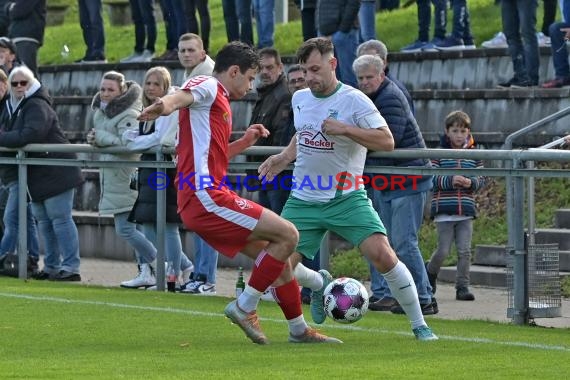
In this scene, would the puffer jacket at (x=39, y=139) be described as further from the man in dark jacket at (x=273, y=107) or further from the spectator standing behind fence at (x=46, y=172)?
the man in dark jacket at (x=273, y=107)

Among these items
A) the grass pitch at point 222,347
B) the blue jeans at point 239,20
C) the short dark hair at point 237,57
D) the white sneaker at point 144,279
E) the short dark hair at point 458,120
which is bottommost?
the grass pitch at point 222,347

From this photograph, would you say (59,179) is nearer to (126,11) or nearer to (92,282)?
(92,282)

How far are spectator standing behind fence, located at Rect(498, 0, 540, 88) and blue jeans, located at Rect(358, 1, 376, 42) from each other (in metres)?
1.90

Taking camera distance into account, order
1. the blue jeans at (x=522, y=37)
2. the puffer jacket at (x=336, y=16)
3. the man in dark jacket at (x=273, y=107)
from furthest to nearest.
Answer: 1. the puffer jacket at (x=336, y=16)
2. the blue jeans at (x=522, y=37)
3. the man in dark jacket at (x=273, y=107)

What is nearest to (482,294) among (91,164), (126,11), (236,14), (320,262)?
(320,262)

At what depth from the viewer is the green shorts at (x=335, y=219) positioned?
10.6 metres

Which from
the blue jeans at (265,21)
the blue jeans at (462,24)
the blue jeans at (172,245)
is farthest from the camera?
the blue jeans at (265,21)

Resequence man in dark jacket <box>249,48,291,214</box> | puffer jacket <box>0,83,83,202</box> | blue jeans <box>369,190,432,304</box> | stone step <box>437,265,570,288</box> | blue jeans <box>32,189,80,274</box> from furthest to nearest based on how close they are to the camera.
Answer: blue jeans <box>32,189,80,274</box>
puffer jacket <box>0,83,83,202</box>
stone step <box>437,265,570,288</box>
man in dark jacket <box>249,48,291,214</box>
blue jeans <box>369,190,432,304</box>

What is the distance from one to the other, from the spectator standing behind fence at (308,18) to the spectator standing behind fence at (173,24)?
97.4 inches

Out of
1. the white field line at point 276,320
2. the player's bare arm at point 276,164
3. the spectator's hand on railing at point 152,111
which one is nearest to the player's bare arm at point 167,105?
the spectator's hand on railing at point 152,111

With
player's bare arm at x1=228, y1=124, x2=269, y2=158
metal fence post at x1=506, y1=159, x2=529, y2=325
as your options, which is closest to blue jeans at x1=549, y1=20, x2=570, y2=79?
metal fence post at x1=506, y1=159, x2=529, y2=325

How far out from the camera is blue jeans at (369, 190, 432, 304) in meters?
12.9

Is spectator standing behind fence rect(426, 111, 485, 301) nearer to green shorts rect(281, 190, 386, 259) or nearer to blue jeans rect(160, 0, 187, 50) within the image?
green shorts rect(281, 190, 386, 259)

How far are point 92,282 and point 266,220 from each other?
258 inches
